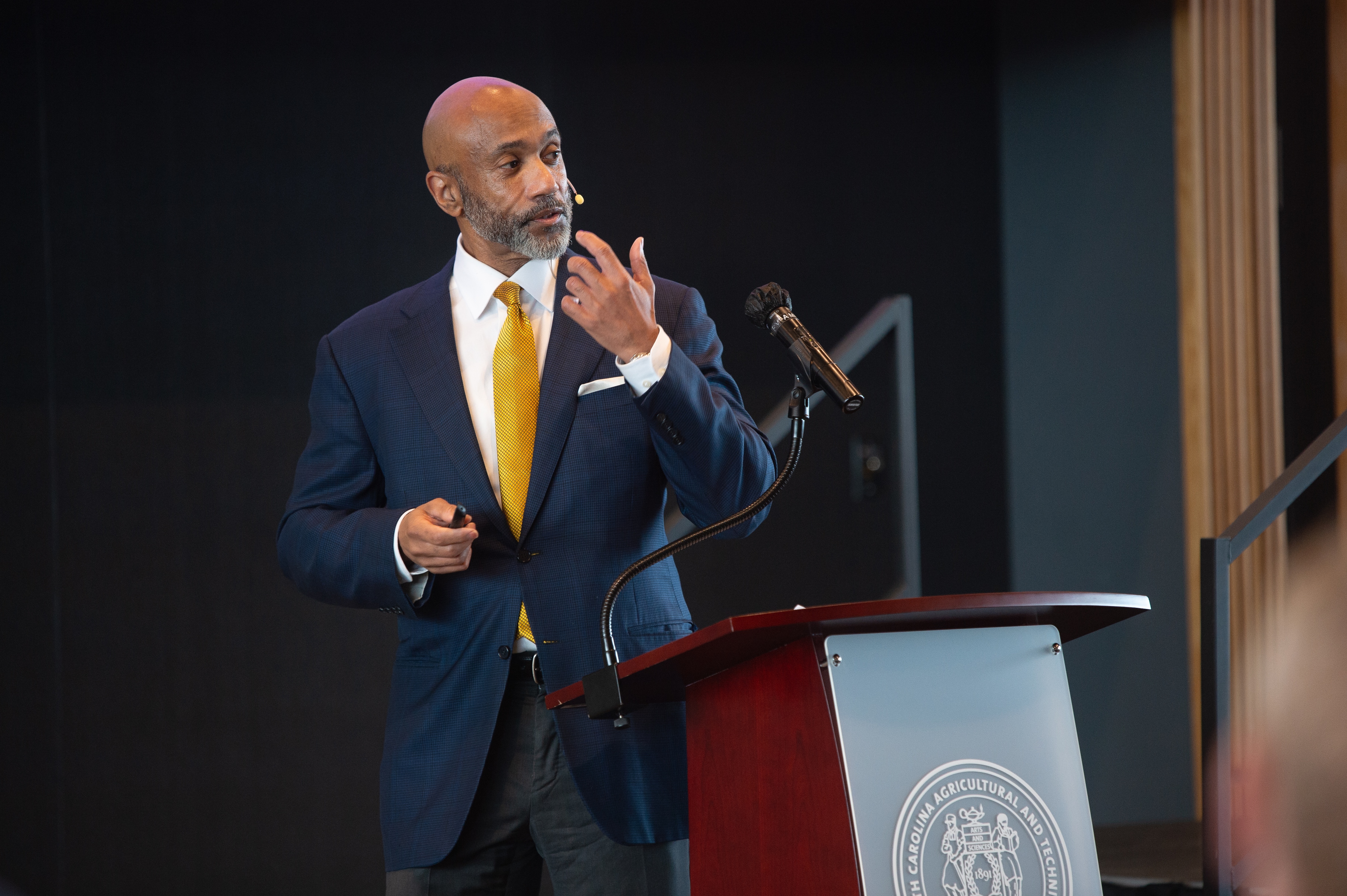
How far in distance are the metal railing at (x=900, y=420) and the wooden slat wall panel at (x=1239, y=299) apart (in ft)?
4.44

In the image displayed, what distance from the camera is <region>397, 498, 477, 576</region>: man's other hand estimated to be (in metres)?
1.36

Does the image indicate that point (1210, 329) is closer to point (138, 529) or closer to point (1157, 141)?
point (1157, 141)

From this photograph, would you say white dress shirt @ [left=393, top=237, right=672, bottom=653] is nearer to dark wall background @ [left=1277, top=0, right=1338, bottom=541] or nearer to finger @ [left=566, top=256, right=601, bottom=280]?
finger @ [left=566, top=256, right=601, bottom=280]

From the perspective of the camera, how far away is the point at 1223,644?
241 cm

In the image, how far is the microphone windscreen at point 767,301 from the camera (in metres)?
1.36

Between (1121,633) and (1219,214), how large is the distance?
4.37 ft

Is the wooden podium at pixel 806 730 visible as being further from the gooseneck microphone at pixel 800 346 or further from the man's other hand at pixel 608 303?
the man's other hand at pixel 608 303

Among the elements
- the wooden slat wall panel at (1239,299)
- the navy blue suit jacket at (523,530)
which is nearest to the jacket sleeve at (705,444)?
the navy blue suit jacket at (523,530)

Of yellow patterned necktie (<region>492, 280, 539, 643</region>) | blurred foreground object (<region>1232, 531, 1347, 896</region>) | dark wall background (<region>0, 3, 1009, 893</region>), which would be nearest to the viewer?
yellow patterned necktie (<region>492, 280, 539, 643</region>)

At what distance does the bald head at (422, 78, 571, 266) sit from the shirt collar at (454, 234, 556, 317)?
0.01 meters

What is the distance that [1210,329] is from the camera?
148 inches

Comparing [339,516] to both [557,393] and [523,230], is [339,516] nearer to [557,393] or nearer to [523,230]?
[557,393]

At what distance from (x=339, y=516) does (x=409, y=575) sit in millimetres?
175

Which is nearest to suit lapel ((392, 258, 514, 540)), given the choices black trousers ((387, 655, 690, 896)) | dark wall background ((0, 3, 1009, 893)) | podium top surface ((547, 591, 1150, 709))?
black trousers ((387, 655, 690, 896))
